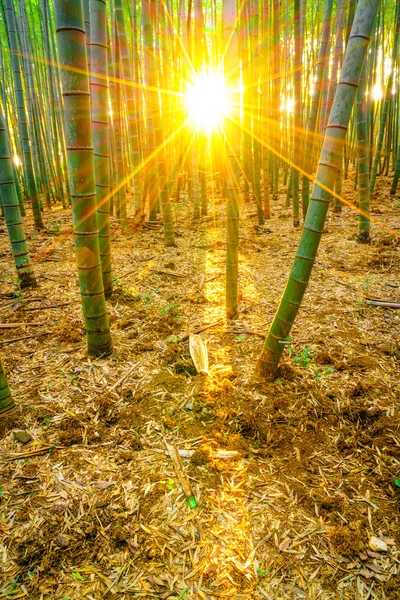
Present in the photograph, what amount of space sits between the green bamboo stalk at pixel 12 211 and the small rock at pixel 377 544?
379 cm

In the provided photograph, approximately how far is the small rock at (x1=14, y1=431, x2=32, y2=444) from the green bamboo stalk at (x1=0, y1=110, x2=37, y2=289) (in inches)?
91.7

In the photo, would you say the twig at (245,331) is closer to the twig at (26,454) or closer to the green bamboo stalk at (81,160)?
the green bamboo stalk at (81,160)

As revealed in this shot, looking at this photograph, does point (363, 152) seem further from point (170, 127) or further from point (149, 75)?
point (170, 127)

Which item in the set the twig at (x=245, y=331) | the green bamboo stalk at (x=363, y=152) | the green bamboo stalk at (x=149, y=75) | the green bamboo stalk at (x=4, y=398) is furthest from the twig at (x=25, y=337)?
the green bamboo stalk at (x=363, y=152)

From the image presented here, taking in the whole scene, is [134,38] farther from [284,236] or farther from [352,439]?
[352,439]

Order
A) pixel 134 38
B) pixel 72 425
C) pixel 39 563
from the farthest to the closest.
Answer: pixel 134 38 → pixel 72 425 → pixel 39 563

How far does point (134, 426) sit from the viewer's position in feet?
6.79

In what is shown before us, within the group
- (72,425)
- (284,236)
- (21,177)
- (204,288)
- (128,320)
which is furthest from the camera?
(21,177)

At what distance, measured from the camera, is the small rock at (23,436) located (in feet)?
6.31

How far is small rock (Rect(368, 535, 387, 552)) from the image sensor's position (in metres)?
1.44

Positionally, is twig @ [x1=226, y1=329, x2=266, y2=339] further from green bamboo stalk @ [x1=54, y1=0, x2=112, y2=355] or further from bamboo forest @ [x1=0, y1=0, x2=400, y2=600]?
green bamboo stalk @ [x1=54, y1=0, x2=112, y2=355]

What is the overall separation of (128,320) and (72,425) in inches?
52.8

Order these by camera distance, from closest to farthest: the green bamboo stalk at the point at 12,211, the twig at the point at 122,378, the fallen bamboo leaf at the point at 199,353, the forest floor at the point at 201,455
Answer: the forest floor at the point at 201,455 → the twig at the point at 122,378 → the fallen bamboo leaf at the point at 199,353 → the green bamboo stalk at the point at 12,211

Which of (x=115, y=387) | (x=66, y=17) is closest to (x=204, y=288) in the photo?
(x=115, y=387)
